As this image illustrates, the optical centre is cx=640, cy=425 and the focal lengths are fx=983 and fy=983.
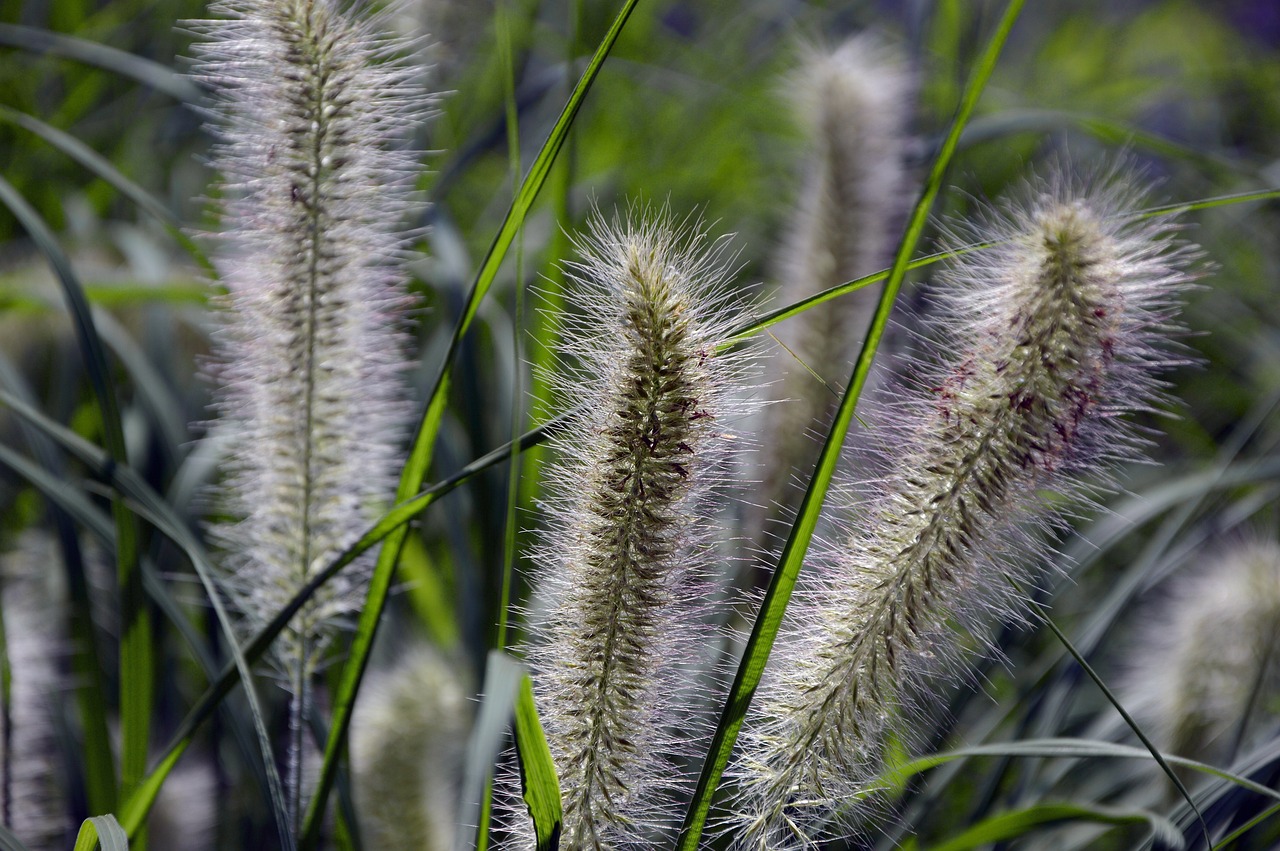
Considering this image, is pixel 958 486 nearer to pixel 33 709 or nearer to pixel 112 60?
pixel 33 709

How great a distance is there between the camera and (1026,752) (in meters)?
1.10

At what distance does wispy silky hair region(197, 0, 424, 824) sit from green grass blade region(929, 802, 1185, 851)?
82 cm

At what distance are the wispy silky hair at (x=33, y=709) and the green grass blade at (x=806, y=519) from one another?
1.06 m

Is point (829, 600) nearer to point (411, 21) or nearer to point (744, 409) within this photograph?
point (744, 409)

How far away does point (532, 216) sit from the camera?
10.5 feet

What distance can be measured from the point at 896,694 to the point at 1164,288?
56 cm

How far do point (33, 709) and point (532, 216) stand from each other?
6.63 ft

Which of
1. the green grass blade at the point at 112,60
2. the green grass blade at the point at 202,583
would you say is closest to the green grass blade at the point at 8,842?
the green grass blade at the point at 202,583

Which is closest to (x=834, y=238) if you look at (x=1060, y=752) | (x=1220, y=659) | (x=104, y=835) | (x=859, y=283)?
(x=1220, y=659)

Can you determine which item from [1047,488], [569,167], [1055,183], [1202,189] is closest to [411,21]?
[569,167]

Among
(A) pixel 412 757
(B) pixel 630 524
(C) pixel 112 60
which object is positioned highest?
(C) pixel 112 60

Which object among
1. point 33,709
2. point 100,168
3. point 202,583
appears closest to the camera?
point 202,583

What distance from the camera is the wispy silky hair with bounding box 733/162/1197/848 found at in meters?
0.97

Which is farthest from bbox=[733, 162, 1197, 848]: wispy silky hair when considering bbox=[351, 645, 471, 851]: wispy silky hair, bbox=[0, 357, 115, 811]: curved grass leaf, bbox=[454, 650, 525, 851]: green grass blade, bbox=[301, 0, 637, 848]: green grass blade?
bbox=[0, 357, 115, 811]: curved grass leaf
